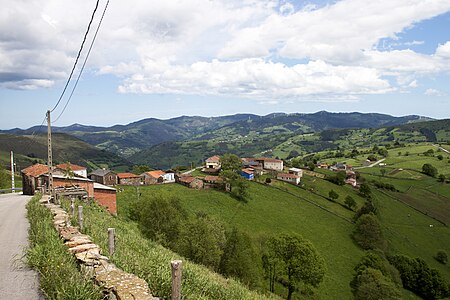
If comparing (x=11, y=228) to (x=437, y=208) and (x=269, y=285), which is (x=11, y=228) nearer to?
(x=269, y=285)

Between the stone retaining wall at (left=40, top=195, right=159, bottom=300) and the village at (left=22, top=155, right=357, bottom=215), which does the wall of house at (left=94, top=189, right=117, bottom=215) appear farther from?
the stone retaining wall at (left=40, top=195, right=159, bottom=300)

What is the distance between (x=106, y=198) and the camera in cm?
4391

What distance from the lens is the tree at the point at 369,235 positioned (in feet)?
225

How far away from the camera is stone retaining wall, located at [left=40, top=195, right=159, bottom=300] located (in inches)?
Answer: 323

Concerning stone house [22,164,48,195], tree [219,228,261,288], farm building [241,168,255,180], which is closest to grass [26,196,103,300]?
tree [219,228,261,288]

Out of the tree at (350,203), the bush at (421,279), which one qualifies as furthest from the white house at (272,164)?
the bush at (421,279)

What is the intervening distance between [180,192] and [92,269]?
2721 inches

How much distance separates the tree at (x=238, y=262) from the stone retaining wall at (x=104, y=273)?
2613 cm

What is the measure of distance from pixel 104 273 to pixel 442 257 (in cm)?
8841

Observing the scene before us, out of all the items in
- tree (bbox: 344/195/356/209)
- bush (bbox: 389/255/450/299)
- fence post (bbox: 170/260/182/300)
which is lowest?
bush (bbox: 389/255/450/299)

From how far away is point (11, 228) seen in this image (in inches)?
752

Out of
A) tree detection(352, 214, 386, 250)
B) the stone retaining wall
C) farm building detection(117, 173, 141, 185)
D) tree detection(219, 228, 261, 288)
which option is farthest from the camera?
farm building detection(117, 173, 141, 185)

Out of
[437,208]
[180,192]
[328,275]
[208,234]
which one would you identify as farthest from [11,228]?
[437,208]

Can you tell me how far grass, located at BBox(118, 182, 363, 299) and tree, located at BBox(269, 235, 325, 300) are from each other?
596cm
